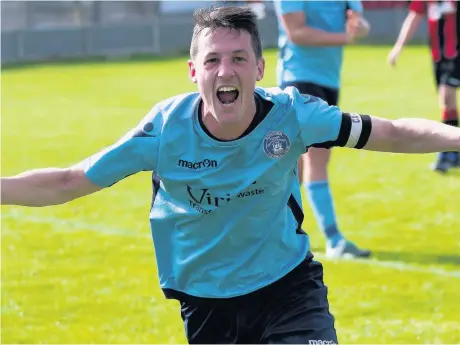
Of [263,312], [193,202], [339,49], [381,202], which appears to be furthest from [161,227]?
[381,202]

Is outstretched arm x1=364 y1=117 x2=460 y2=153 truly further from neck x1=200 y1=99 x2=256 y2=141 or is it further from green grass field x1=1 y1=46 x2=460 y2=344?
green grass field x1=1 y1=46 x2=460 y2=344

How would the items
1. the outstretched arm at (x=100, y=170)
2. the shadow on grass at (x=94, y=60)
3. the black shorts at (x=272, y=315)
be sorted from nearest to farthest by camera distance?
the outstretched arm at (x=100, y=170), the black shorts at (x=272, y=315), the shadow on grass at (x=94, y=60)

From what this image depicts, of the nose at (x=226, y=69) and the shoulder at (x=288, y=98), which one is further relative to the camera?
the shoulder at (x=288, y=98)

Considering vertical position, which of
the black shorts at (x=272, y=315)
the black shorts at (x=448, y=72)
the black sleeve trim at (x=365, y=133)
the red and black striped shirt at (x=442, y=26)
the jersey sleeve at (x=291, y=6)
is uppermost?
the black sleeve trim at (x=365, y=133)

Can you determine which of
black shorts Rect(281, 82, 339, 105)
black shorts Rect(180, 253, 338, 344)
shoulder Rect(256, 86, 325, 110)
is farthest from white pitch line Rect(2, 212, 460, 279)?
shoulder Rect(256, 86, 325, 110)

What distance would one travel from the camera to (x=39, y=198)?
4305 mm

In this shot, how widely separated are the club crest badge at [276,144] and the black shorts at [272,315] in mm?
558

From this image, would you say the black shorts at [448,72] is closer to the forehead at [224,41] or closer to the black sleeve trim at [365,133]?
the black sleeve trim at [365,133]

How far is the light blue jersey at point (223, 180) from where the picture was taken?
4.43 metres

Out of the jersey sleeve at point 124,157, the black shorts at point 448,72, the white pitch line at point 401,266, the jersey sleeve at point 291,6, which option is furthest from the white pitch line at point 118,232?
the black shorts at point 448,72

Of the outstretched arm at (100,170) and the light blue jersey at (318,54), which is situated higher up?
the outstretched arm at (100,170)

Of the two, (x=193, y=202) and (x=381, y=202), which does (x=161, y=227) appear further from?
(x=381, y=202)

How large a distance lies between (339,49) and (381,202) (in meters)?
2.16

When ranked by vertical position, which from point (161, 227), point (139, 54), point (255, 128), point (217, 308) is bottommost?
point (139, 54)
